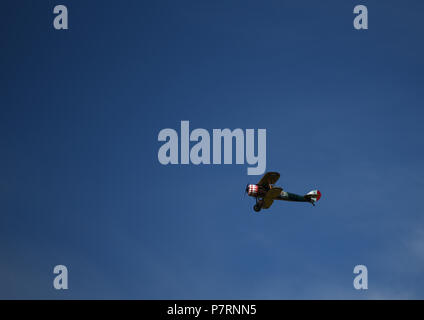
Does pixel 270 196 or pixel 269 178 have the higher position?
pixel 269 178

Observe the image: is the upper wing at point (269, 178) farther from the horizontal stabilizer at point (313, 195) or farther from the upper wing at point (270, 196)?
the horizontal stabilizer at point (313, 195)

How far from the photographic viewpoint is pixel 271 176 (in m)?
63.0

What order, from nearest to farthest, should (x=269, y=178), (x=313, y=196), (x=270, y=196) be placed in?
(x=269, y=178) → (x=270, y=196) → (x=313, y=196)

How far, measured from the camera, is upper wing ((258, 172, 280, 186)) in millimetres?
62644

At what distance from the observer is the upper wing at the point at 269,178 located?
62.6 m

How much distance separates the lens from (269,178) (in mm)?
63312

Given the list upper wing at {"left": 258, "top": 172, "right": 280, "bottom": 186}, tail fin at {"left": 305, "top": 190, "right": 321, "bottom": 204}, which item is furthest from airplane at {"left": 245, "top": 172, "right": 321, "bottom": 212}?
tail fin at {"left": 305, "top": 190, "right": 321, "bottom": 204}

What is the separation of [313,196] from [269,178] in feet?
32.8

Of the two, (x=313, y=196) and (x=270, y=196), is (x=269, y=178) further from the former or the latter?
(x=313, y=196)

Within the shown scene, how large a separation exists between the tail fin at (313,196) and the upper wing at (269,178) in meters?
8.52

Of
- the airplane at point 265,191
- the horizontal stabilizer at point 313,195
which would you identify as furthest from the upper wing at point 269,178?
the horizontal stabilizer at point 313,195

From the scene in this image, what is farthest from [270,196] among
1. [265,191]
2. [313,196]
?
Result: [313,196]
